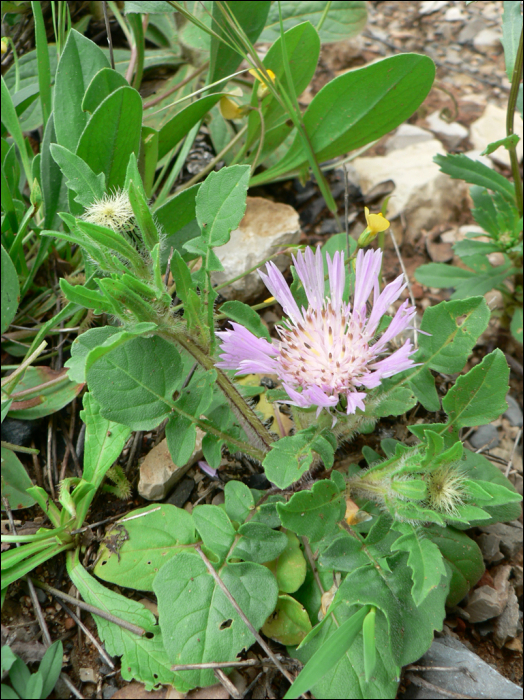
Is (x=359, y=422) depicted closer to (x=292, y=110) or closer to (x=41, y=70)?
(x=292, y=110)

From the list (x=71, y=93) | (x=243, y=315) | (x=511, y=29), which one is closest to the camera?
(x=243, y=315)

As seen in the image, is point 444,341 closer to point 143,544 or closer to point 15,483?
point 143,544

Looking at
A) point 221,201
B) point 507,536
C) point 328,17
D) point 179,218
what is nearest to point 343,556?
point 507,536

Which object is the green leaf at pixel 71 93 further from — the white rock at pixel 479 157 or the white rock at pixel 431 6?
the white rock at pixel 431 6

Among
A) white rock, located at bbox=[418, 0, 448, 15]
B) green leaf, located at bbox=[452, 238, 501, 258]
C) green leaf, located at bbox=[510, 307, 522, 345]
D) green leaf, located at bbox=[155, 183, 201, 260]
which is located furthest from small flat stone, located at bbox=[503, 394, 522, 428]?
white rock, located at bbox=[418, 0, 448, 15]

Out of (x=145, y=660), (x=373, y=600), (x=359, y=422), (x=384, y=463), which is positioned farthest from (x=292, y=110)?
(x=145, y=660)

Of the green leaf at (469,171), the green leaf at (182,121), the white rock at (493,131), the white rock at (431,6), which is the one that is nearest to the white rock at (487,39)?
the white rock at (431,6)
